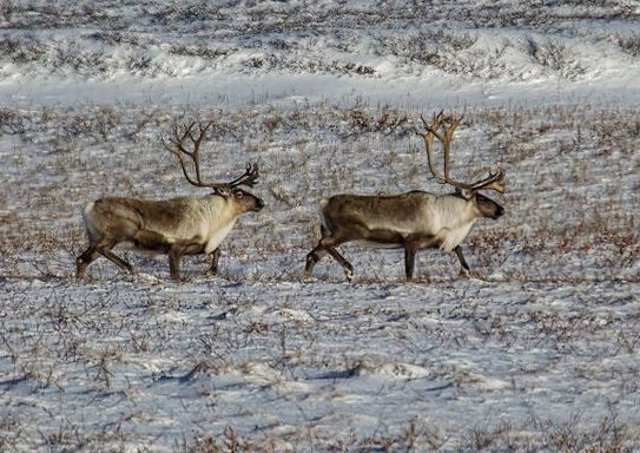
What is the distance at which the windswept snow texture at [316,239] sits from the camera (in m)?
6.93

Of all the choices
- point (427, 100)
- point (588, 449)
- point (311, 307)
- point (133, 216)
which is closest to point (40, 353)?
point (311, 307)

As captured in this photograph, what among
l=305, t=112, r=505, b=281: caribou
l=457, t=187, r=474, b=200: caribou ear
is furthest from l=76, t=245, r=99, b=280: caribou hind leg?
l=457, t=187, r=474, b=200: caribou ear

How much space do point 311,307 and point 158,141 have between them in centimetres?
1469

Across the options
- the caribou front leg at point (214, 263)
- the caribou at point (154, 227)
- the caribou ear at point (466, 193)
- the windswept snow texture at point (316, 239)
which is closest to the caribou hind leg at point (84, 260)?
the caribou at point (154, 227)

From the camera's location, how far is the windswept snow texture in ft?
22.7

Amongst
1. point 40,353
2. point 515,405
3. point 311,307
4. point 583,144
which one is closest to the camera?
point 515,405

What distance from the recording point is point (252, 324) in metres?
8.99

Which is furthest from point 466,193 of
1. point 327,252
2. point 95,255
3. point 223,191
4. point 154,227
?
point 95,255

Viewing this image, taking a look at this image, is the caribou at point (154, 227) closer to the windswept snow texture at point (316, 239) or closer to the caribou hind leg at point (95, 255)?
the caribou hind leg at point (95, 255)

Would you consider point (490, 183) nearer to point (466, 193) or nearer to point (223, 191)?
point (466, 193)

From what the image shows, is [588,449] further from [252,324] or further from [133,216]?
[133,216]

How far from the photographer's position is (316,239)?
16344mm

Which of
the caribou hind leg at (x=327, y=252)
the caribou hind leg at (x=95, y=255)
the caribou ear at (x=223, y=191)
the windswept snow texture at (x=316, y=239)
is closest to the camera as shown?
the windswept snow texture at (x=316, y=239)

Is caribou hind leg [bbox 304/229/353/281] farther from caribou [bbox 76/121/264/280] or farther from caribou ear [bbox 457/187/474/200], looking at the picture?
caribou ear [bbox 457/187/474/200]
